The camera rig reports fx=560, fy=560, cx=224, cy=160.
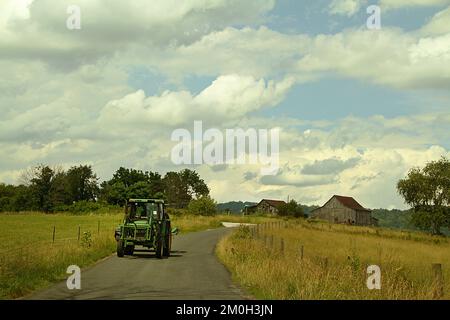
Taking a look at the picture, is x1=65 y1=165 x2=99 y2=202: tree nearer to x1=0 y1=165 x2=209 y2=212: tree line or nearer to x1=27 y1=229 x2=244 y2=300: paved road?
x1=0 y1=165 x2=209 y2=212: tree line

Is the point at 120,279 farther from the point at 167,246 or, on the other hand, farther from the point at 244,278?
the point at 167,246

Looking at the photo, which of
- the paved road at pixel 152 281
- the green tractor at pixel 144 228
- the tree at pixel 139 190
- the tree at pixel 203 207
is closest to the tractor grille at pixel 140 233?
the green tractor at pixel 144 228

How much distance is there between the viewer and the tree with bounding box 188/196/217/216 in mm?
91500

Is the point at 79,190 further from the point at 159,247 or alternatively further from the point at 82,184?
the point at 159,247

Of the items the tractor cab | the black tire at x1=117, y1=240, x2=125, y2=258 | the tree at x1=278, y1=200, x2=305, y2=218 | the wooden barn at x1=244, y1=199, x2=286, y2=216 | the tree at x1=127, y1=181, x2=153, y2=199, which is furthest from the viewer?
the wooden barn at x1=244, y1=199, x2=286, y2=216

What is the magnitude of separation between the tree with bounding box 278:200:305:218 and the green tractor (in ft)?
292

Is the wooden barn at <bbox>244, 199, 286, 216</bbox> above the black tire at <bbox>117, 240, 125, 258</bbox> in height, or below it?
above

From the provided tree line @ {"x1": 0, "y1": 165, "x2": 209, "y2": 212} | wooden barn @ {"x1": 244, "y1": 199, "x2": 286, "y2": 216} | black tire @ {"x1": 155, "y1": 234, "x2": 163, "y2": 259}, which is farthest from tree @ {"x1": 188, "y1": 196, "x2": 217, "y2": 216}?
black tire @ {"x1": 155, "y1": 234, "x2": 163, "y2": 259}

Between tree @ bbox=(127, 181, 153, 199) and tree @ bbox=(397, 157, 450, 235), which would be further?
tree @ bbox=(127, 181, 153, 199)

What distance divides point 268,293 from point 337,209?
406ft

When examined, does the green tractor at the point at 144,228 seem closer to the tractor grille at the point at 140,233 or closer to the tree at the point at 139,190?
the tractor grille at the point at 140,233

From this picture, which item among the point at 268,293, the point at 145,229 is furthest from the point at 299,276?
the point at 145,229
